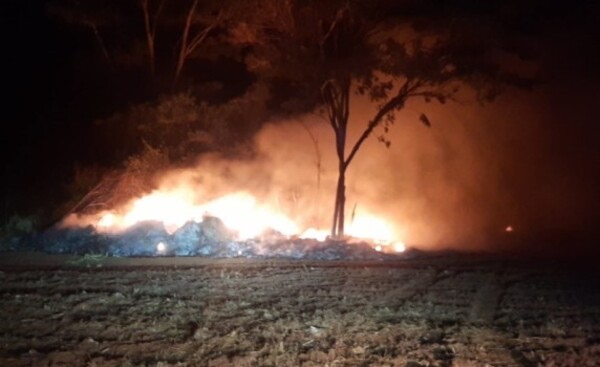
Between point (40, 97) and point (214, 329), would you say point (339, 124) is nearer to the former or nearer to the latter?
point (214, 329)

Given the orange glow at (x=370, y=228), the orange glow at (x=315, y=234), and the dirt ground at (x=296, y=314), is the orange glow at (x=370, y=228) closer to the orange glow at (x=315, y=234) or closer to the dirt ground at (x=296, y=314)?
the orange glow at (x=315, y=234)

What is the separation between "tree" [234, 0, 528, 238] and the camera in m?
17.2

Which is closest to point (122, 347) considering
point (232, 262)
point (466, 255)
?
point (232, 262)

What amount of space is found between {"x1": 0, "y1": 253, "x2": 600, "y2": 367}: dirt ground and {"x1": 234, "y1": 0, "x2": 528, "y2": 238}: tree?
4558 millimetres

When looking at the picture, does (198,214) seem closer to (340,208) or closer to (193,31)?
(340,208)

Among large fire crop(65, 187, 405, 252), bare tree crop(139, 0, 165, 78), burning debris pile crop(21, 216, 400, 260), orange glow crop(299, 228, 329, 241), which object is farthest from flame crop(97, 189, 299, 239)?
bare tree crop(139, 0, 165, 78)

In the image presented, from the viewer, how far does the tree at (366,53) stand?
17.2m

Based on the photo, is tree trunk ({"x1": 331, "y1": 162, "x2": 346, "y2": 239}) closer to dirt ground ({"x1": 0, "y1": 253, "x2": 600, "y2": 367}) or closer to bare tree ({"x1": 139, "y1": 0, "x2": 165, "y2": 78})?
dirt ground ({"x1": 0, "y1": 253, "x2": 600, "y2": 367})

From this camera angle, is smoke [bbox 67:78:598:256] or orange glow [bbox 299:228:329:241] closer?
orange glow [bbox 299:228:329:241]

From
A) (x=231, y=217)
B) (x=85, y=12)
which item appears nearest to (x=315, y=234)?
(x=231, y=217)

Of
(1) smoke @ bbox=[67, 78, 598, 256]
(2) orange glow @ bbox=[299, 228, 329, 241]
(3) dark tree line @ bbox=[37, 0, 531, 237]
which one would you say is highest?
(3) dark tree line @ bbox=[37, 0, 531, 237]

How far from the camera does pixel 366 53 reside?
17484mm

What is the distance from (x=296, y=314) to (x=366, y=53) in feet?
29.0

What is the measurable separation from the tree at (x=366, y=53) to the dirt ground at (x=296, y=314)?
456cm
